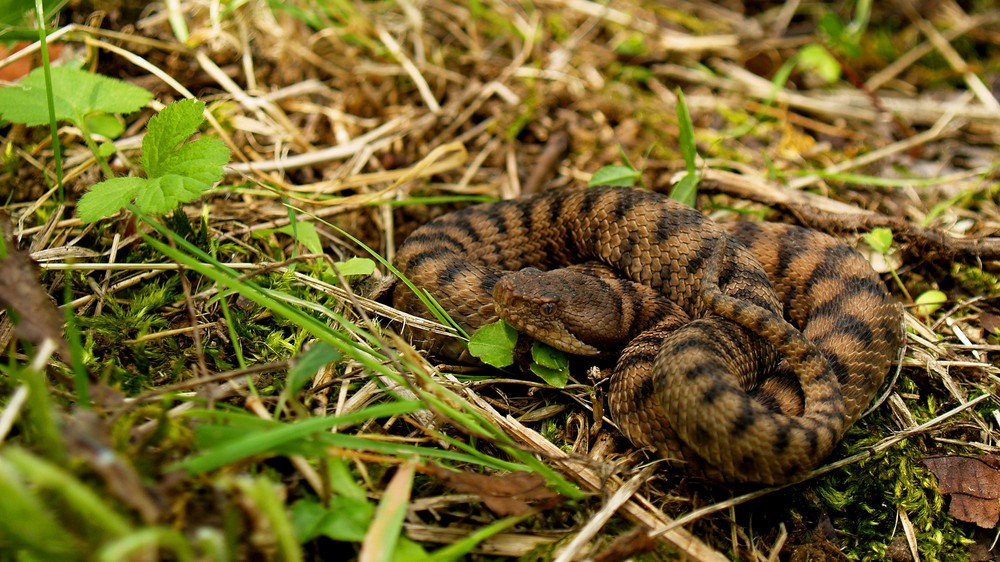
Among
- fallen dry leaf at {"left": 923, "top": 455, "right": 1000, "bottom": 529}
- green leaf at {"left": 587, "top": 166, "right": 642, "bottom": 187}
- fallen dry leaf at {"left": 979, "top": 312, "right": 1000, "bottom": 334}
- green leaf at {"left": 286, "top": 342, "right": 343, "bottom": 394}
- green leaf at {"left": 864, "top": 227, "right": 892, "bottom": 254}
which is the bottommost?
fallen dry leaf at {"left": 923, "top": 455, "right": 1000, "bottom": 529}

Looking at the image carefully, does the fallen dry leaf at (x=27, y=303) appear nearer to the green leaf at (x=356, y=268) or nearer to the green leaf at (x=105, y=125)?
the green leaf at (x=356, y=268)

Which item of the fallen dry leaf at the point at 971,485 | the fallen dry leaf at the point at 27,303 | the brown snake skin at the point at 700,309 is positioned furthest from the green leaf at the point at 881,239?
the fallen dry leaf at the point at 27,303

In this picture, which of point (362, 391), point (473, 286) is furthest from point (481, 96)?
point (362, 391)

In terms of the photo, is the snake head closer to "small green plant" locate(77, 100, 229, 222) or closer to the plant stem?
"small green plant" locate(77, 100, 229, 222)

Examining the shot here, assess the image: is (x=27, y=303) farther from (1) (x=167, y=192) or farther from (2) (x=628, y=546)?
(2) (x=628, y=546)

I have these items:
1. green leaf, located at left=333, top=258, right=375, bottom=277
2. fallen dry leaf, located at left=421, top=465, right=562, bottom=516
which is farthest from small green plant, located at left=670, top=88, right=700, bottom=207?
fallen dry leaf, located at left=421, top=465, right=562, bottom=516

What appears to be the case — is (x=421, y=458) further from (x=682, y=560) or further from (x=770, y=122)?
(x=770, y=122)
